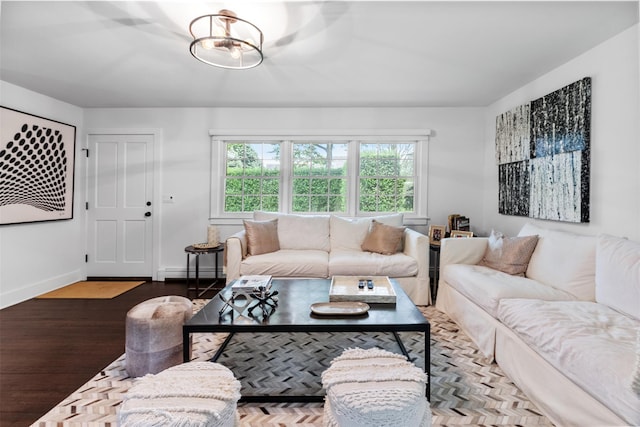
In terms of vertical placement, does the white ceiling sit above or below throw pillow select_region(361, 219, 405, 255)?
above

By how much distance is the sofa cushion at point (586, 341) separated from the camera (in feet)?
4.14

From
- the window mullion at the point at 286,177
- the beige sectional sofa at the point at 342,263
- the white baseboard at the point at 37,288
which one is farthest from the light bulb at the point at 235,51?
the white baseboard at the point at 37,288

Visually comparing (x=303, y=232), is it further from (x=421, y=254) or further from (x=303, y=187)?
(x=421, y=254)

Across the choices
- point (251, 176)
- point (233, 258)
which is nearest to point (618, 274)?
point (233, 258)

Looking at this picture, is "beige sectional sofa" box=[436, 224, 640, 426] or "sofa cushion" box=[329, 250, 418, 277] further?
"sofa cushion" box=[329, 250, 418, 277]

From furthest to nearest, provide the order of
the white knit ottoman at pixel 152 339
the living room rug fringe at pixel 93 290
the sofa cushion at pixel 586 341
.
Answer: the living room rug fringe at pixel 93 290, the white knit ottoman at pixel 152 339, the sofa cushion at pixel 586 341

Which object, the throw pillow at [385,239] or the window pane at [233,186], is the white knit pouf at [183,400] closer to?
the throw pillow at [385,239]

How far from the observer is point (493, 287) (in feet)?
7.59

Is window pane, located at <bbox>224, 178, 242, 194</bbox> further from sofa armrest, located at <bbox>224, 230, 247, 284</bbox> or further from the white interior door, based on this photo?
sofa armrest, located at <bbox>224, 230, 247, 284</bbox>

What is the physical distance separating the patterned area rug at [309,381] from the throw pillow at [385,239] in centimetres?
103

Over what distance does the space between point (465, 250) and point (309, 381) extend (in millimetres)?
2004

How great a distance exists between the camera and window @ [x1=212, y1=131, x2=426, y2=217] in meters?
4.47

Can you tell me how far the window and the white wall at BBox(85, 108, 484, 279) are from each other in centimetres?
24

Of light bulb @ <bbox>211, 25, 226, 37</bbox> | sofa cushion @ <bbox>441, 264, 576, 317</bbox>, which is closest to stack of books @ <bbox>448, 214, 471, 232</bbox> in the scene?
sofa cushion @ <bbox>441, 264, 576, 317</bbox>
